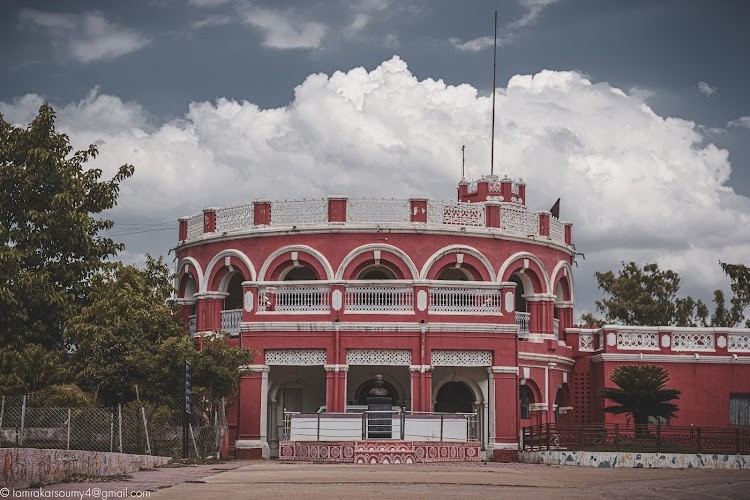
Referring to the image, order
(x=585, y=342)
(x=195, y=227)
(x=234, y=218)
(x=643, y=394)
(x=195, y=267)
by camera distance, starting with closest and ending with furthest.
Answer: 1. (x=643, y=394)
2. (x=234, y=218)
3. (x=195, y=267)
4. (x=195, y=227)
5. (x=585, y=342)

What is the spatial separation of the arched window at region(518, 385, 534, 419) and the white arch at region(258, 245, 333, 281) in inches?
312

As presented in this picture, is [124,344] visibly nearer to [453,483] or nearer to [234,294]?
[234,294]

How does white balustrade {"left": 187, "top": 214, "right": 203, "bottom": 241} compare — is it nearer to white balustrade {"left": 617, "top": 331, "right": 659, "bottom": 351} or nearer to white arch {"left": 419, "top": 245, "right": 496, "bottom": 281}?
white arch {"left": 419, "top": 245, "right": 496, "bottom": 281}

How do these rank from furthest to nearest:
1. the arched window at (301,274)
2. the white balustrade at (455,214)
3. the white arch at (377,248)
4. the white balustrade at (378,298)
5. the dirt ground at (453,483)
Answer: the arched window at (301,274), the white balustrade at (455,214), the white arch at (377,248), the white balustrade at (378,298), the dirt ground at (453,483)


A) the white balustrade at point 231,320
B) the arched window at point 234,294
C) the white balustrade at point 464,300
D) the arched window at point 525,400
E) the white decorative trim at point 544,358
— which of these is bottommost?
the arched window at point 525,400

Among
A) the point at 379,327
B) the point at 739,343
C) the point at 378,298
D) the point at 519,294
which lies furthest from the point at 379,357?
the point at 739,343

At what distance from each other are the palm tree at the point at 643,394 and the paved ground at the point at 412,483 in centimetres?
639

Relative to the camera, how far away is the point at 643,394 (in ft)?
117

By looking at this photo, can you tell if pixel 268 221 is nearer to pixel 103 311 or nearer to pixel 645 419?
pixel 103 311

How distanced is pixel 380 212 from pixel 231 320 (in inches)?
244

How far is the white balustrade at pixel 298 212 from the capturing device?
39.1 meters

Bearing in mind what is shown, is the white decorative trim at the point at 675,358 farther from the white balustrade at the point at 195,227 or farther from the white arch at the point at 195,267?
the white balustrade at the point at 195,227

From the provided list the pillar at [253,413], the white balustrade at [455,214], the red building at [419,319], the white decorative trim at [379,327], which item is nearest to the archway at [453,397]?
the red building at [419,319]

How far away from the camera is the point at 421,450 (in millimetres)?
32938
